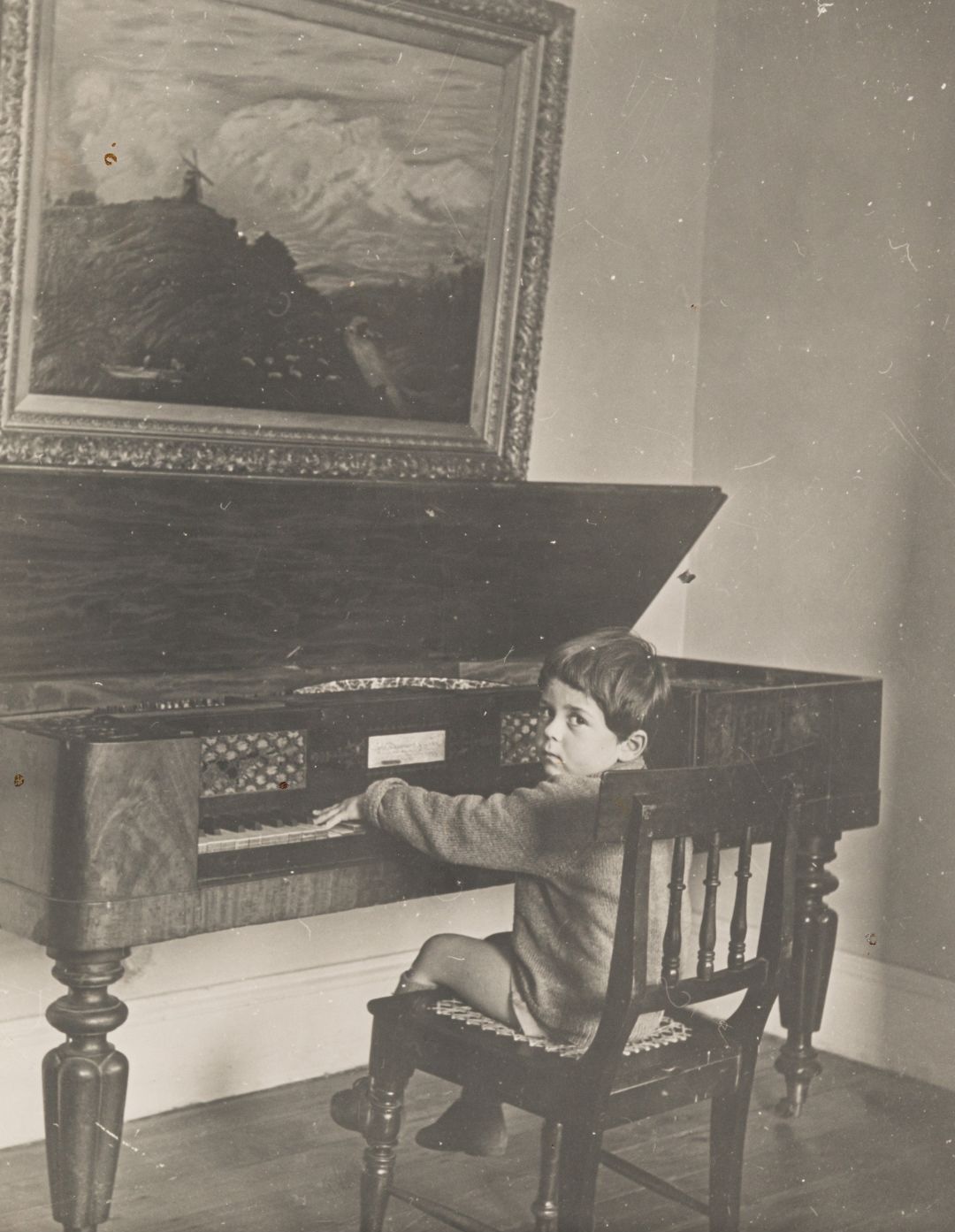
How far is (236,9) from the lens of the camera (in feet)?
10.6

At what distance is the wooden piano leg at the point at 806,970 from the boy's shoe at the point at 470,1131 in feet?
4.02

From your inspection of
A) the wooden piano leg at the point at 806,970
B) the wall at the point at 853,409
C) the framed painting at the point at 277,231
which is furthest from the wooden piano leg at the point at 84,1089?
the wall at the point at 853,409

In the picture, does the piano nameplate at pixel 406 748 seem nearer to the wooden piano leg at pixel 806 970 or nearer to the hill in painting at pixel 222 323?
the hill in painting at pixel 222 323

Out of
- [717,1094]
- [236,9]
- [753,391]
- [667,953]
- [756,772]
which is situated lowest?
[717,1094]

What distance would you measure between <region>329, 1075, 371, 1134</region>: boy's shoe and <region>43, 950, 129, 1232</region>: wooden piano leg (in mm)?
370

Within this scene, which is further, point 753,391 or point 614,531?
point 753,391

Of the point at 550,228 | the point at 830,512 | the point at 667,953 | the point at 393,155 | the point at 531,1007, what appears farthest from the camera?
the point at 830,512

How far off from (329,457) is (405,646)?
18.3 inches

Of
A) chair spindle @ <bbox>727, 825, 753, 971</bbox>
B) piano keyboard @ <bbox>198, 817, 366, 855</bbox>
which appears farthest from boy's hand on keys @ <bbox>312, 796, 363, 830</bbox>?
chair spindle @ <bbox>727, 825, 753, 971</bbox>

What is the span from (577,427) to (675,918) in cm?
207

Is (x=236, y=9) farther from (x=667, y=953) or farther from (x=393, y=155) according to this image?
(x=667, y=953)

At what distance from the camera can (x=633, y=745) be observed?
2688 millimetres

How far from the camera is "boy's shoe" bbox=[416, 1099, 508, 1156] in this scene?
2666 millimetres

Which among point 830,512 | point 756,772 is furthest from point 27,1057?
point 830,512
